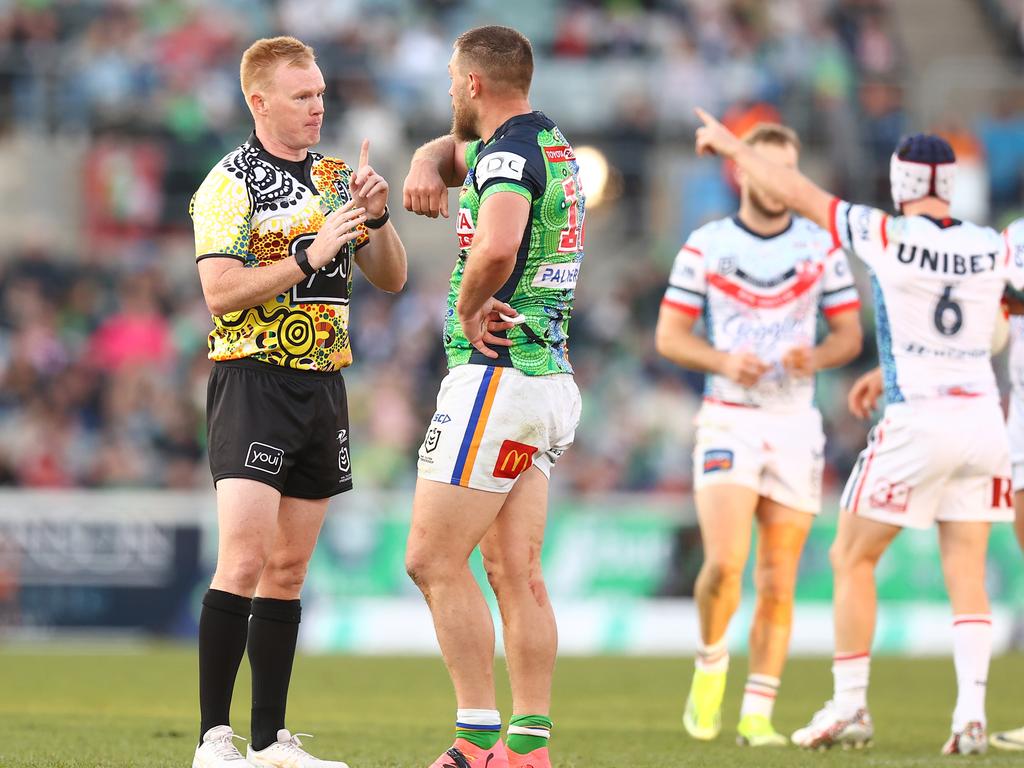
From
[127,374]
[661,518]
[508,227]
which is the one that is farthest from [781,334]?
[127,374]

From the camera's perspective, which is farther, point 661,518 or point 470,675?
point 661,518

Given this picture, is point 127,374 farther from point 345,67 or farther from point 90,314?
point 345,67

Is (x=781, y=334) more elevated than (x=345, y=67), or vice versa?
(x=345, y=67)

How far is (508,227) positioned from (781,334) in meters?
3.20

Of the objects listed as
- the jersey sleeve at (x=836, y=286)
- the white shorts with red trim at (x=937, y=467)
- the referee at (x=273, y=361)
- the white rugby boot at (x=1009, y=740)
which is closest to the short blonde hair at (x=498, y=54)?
the referee at (x=273, y=361)

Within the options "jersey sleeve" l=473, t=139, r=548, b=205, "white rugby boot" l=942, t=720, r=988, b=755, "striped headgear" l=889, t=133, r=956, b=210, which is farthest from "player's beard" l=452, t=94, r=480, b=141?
"white rugby boot" l=942, t=720, r=988, b=755

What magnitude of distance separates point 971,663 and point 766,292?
2148 millimetres

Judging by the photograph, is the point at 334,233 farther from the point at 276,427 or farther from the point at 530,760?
the point at 530,760

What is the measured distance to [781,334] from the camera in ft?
28.2

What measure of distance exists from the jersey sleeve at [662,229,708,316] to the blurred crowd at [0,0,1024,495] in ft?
26.1

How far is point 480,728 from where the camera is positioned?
5906mm

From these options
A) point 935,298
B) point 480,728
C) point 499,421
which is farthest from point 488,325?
point 935,298

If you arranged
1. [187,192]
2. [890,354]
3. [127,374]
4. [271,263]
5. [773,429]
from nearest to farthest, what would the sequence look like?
1. [271,263]
2. [890,354]
3. [773,429]
4. [127,374]
5. [187,192]

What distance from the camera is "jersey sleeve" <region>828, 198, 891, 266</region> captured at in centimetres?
699
